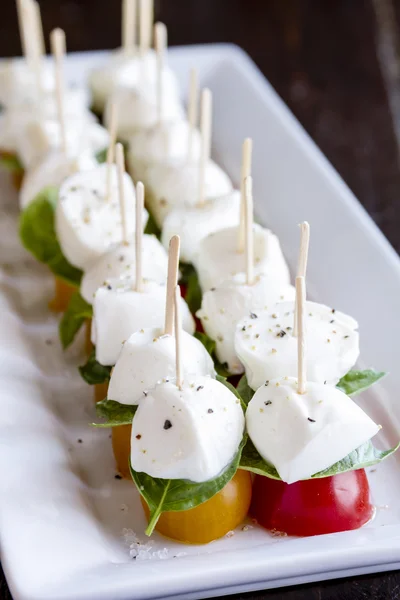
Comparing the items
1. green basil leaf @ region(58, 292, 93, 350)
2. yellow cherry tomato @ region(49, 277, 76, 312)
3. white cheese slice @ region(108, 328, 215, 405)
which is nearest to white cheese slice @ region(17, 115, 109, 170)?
yellow cherry tomato @ region(49, 277, 76, 312)

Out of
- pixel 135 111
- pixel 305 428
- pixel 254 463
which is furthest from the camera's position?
pixel 135 111

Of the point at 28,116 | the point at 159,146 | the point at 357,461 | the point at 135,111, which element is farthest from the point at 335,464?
the point at 28,116

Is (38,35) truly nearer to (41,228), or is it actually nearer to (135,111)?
(135,111)

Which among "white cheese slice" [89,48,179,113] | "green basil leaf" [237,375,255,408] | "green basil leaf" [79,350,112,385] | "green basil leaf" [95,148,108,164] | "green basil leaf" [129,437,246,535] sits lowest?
"green basil leaf" [79,350,112,385]

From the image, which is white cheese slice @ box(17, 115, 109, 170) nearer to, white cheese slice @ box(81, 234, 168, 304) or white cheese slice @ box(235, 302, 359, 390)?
white cheese slice @ box(81, 234, 168, 304)

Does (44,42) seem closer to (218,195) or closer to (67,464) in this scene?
(218,195)

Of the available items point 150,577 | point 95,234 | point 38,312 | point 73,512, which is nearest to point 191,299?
point 95,234
